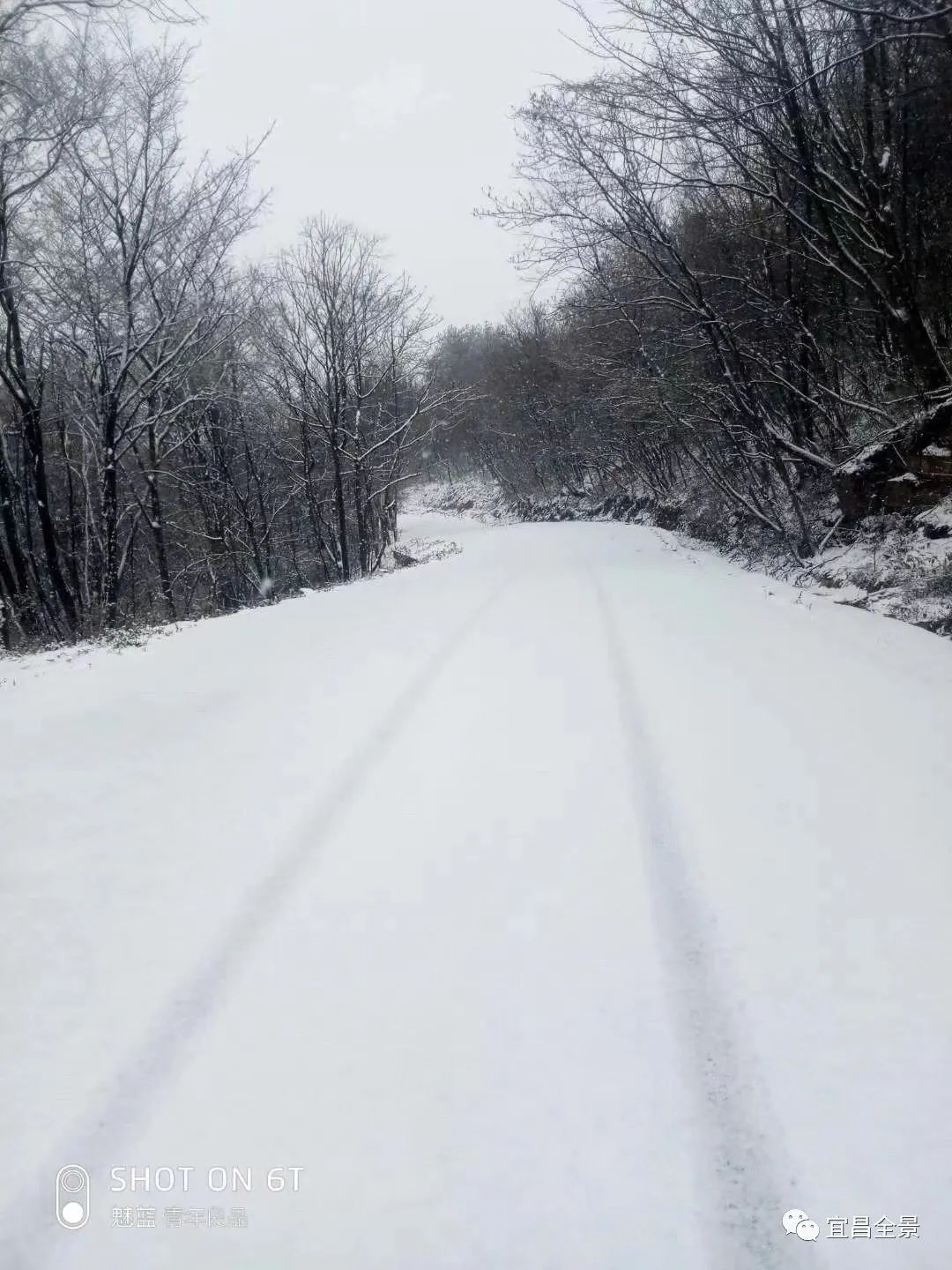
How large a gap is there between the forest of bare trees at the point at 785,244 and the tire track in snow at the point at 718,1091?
21.6 feet

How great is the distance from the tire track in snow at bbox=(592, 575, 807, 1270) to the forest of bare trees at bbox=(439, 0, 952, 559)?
21.6 feet

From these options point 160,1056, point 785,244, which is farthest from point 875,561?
point 160,1056

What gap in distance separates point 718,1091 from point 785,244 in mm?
13353

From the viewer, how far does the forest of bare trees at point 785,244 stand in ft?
26.9

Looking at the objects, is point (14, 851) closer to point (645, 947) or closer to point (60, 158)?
point (645, 947)

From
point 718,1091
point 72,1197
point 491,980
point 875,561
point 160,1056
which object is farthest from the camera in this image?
point 875,561

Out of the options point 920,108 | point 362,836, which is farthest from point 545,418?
point 362,836

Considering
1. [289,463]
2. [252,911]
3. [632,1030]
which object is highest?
[289,463]

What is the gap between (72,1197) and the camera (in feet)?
5.21

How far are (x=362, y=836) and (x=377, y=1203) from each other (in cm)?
169

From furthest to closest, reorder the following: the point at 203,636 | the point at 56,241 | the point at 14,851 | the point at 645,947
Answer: the point at 56,241 → the point at 203,636 → the point at 14,851 → the point at 645,947

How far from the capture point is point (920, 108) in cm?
1027

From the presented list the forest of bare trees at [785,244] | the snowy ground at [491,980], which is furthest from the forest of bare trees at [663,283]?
the snowy ground at [491,980]

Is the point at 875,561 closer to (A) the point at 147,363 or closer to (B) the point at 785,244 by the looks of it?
(B) the point at 785,244
